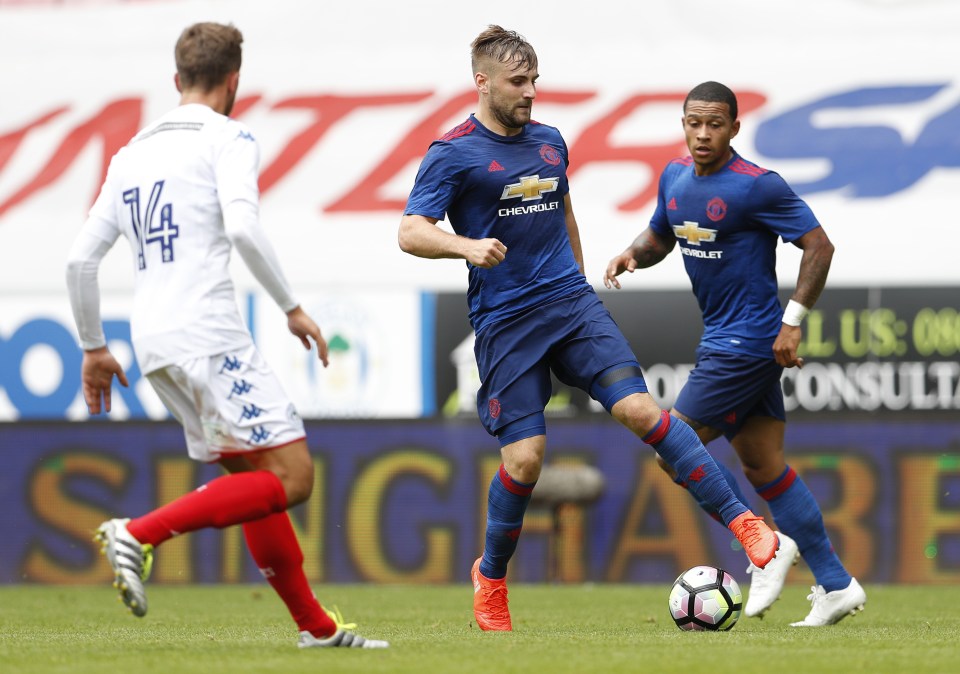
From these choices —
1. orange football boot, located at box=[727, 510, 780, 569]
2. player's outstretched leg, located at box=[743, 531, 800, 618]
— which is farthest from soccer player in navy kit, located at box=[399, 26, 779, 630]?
player's outstretched leg, located at box=[743, 531, 800, 618]

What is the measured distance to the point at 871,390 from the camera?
33.3 ft

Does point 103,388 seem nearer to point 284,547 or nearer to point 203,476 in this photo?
point 284,547

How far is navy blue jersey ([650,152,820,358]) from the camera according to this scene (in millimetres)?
6113

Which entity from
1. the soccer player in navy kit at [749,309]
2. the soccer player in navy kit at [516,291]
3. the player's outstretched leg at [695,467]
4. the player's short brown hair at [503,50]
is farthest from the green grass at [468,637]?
the player's short brown hair at [503,50]

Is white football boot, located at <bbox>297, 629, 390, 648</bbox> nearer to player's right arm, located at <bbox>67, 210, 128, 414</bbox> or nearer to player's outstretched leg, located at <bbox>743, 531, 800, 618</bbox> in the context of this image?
player's right arm, located at <bbox>67, 210, 128, 414</bbox>

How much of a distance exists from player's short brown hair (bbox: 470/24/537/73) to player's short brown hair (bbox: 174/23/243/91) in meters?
1.36

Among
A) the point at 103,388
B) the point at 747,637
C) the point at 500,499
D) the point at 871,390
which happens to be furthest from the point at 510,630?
the point at 871,390

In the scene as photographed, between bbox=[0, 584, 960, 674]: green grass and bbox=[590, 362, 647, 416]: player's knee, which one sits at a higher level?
bbox=[590, 362, 647, 416]: player's knee

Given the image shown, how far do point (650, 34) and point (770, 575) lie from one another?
19.8ft

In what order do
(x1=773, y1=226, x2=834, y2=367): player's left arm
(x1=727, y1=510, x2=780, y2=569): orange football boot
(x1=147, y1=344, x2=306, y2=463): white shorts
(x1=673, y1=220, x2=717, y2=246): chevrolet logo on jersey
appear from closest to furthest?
(x1=147, y1=344, x2=306, y2=463): white shorts
(x1=727, y1=510, x2=780, y2=569): orange football boot
(x1=773, y1=226, x2=834, y2=367): player's left arm
(x1=673, y1=220, x2=717, y2=246): chevrolet logo on jersey

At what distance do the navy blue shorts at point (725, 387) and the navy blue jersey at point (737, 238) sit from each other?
51 mm

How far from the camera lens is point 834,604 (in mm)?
6137

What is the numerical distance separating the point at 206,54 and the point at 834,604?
343 centimetres

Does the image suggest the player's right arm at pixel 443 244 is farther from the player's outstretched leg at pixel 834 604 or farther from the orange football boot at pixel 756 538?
the player's outstretched leg at pixel 834 604
